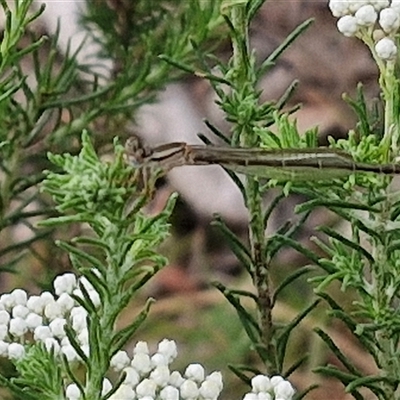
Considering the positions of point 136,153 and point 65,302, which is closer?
point 136,153

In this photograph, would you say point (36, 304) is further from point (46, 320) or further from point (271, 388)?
point (271, 388)

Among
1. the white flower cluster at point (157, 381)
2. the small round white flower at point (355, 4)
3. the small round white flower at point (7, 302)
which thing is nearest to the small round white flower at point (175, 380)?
the white flower cluster at point (157, 381)

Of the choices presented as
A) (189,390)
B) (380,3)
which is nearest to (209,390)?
(189,390)

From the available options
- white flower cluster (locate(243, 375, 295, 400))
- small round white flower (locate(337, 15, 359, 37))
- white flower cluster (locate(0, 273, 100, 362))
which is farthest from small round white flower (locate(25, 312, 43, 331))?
small round white flower (locate(337, 15, 359, 37))

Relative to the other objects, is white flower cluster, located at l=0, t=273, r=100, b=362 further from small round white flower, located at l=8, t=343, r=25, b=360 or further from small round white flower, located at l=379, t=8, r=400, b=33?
small round white flower, located at l=379, t=8, r=400, b=33

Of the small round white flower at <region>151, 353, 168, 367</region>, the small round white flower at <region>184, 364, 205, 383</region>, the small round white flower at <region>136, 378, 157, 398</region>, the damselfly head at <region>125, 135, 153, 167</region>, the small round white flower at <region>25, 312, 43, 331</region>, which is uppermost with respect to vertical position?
the damselfly head at <region>125, 135, 153, 167</region>

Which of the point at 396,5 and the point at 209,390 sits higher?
the point at 396,5
